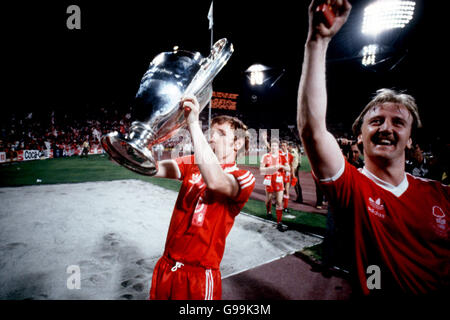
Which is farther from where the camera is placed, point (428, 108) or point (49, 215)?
point (428, 108)

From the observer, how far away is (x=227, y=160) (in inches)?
78.1

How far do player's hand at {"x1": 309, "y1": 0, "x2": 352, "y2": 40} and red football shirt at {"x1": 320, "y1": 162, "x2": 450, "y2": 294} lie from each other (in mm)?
680

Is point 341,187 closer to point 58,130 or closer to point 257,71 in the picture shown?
point 257,71

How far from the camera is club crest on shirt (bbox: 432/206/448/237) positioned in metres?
1.26

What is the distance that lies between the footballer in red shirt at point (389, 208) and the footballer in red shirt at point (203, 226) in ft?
2.17

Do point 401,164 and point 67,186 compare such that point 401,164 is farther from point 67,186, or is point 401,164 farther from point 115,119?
point 115,119

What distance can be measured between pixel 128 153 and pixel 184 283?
1101 mm

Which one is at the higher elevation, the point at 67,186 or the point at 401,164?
the point at 401,164

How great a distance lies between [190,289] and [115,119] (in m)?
36.2

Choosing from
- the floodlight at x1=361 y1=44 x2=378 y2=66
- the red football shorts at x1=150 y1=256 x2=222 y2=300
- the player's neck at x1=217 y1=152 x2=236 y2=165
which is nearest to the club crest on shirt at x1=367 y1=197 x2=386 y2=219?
the player's neck at x1=217 y1=152 x2=236 y2=165

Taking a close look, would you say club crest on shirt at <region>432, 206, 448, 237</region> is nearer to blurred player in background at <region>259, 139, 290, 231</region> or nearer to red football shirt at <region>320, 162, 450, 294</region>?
red football shirt at <region>320, 162, 450, 294</region>

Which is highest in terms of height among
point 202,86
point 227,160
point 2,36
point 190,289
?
point 2,36

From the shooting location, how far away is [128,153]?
1110 mm
